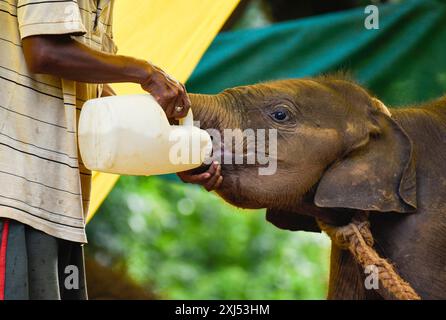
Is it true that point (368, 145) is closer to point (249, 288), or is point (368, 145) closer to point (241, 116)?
point (241, 116)

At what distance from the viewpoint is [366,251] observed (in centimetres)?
313

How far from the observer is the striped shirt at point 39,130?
2514 mm

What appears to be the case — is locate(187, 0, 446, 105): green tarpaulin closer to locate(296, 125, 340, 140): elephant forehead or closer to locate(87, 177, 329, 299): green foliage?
locate(296, 125, 340, 140): elephant forehead

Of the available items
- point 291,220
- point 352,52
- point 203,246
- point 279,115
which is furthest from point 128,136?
point 203,246

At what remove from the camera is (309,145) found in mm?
3168

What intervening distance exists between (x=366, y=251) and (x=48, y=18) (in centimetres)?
122

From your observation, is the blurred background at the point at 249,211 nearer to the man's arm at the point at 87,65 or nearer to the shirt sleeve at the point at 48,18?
the man's arm at the point at 87,65

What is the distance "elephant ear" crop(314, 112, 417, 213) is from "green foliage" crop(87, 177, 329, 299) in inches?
176

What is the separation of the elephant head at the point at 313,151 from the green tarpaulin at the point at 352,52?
6.36 feet

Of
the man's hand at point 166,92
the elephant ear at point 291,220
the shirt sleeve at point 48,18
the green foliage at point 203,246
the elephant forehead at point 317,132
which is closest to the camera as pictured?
the shirt sleeve at point 48,18

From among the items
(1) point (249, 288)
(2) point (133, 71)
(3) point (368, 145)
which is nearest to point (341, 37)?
(3) point (368, 145)

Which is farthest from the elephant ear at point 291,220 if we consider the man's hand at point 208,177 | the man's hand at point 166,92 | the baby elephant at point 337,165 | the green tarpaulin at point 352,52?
the green tarpaulin at point 352,52

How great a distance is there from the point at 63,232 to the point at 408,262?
116cm

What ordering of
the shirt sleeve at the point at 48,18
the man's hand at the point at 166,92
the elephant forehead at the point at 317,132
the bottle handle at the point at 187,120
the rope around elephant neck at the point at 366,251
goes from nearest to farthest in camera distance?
the shirt sleeve at the point at 48,18
the man's hand at the point at 166,92
the bottle handle at the point at 187,120
the rope around elephant neck at the point at 366,251
the elephant forehead at the point at 317,132
